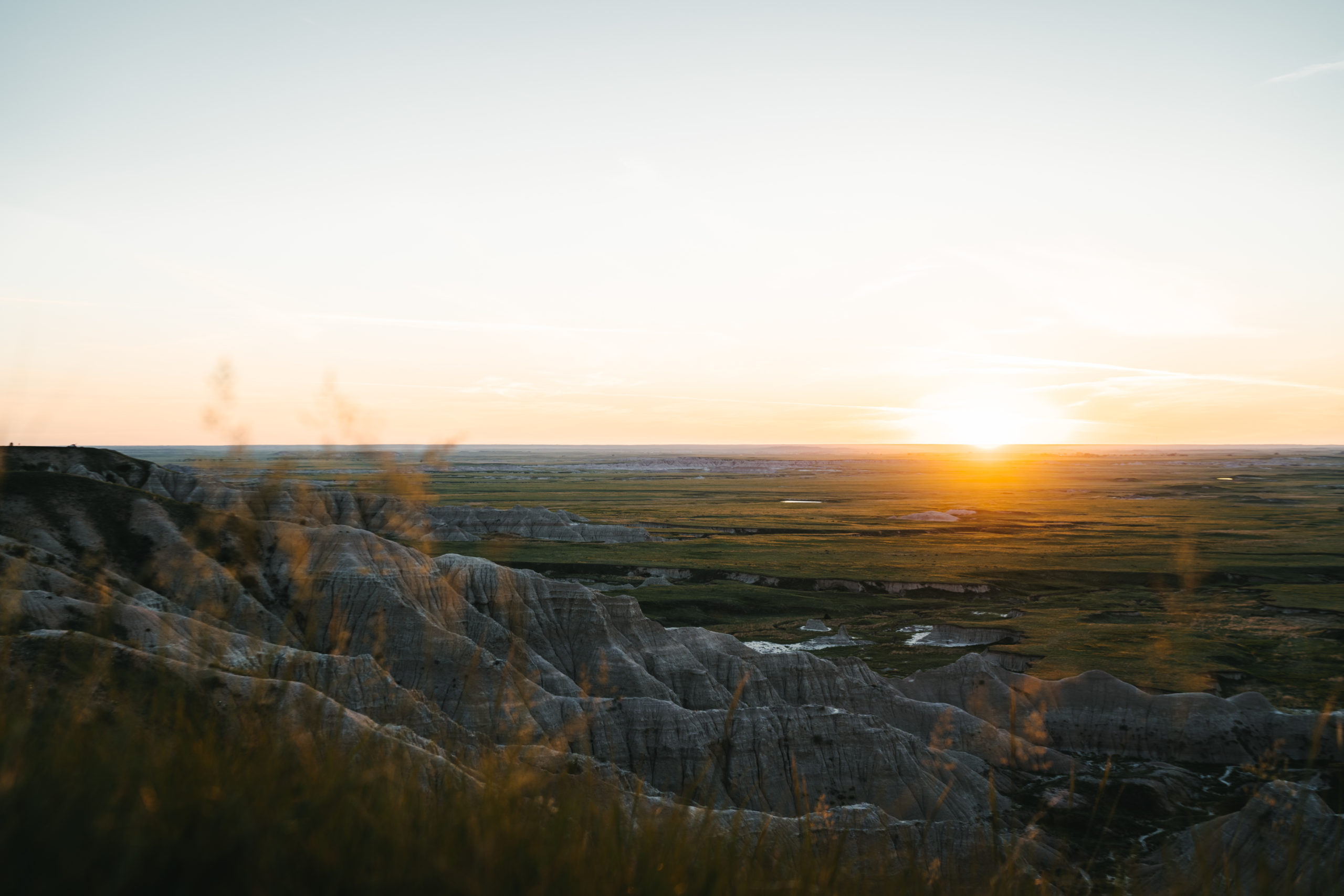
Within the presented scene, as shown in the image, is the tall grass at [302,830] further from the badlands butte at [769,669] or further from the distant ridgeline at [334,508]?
the distant ridgeline at [334,508]

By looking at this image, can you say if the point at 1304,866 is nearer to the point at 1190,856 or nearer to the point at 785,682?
the point at 1190,856

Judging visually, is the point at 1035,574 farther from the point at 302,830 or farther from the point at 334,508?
the point at 302,830

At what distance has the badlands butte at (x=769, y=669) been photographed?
10.7 metres

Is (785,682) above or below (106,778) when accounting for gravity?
below

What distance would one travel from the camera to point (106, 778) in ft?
10.1

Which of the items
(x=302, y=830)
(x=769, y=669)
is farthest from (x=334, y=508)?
(x=302, y=830)

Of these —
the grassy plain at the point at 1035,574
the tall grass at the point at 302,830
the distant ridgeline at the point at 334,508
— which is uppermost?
the tall grass at the point at 302,830

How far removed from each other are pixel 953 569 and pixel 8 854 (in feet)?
285

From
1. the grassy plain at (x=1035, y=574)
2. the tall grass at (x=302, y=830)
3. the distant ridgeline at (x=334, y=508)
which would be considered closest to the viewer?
the tall grass at (x=302, y=830)

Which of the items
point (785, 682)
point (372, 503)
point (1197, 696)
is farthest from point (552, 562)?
point (1197, 696)

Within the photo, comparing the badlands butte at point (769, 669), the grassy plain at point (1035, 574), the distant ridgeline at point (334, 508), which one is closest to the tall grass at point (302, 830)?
the badlands butte at point (769, 669)

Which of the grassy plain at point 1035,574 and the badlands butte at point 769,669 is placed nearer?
the badlands butte at point 769,669

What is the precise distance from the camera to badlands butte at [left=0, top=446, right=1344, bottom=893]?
1073cm

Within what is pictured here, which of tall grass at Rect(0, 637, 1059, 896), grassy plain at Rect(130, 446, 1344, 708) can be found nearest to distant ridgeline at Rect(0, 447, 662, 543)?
grassy plain at Rect(130, 446, 1344, 708)
